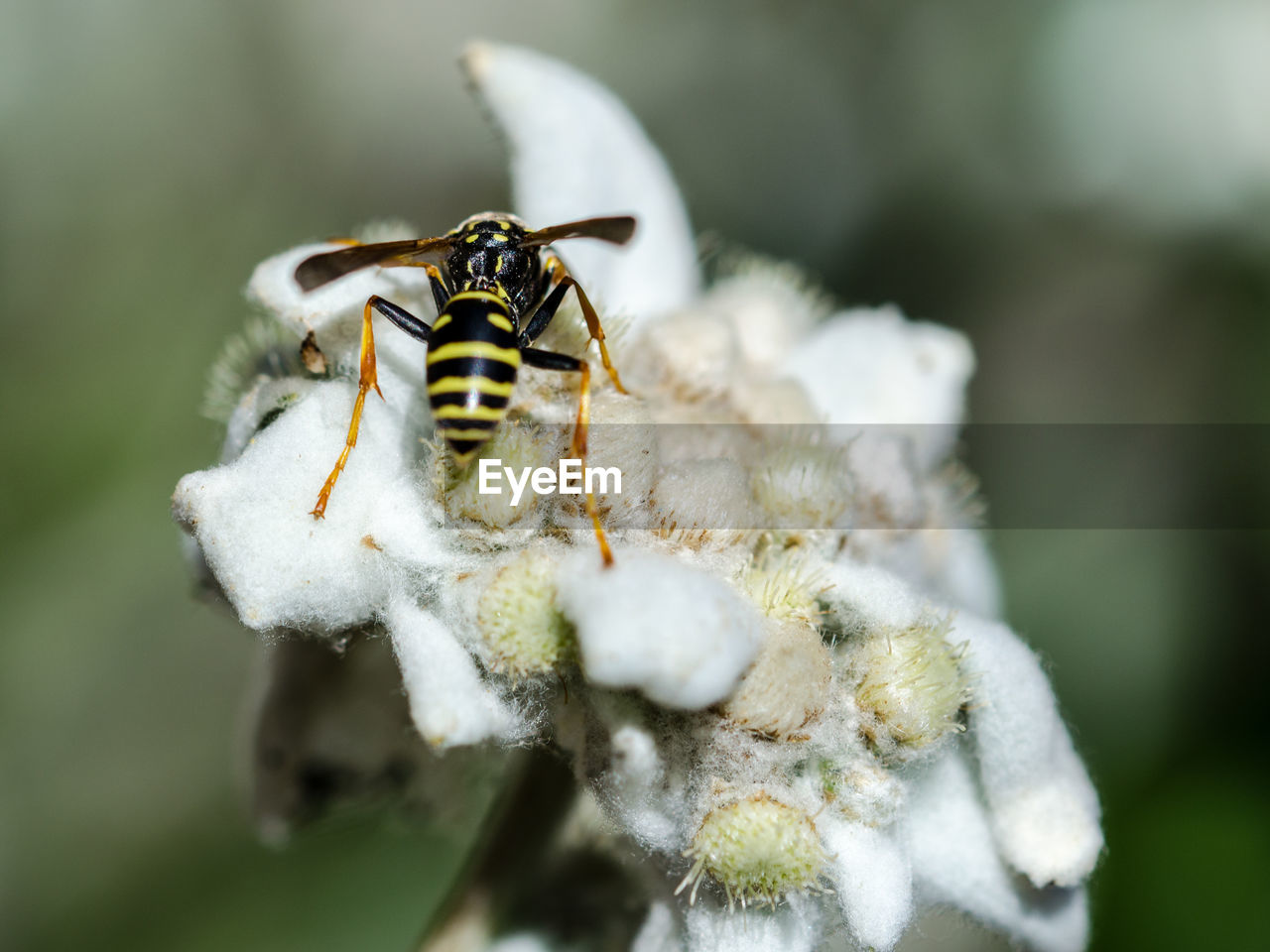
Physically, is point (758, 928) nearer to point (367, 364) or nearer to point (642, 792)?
point (642, 792)

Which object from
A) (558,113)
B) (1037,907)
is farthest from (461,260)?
(1037,907)

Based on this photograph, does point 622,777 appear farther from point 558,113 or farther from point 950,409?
point 558,113

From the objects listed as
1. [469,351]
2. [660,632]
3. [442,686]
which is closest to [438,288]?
[469,351]

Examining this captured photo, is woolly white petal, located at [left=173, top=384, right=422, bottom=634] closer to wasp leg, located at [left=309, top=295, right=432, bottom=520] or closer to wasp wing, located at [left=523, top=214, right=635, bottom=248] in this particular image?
wasp leg, located at [left=309, top=295, right=432, bottom=520]

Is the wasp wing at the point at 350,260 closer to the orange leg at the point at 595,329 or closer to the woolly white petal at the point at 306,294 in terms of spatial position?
the woolly white petal at the point at 306,294

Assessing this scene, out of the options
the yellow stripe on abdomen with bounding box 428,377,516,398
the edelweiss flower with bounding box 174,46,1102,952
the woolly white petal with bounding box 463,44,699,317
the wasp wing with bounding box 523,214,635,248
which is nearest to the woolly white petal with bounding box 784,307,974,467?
the edelweiss flower with bounding box 174,46,1102,952

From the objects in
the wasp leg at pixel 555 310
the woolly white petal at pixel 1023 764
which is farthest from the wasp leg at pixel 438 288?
the woolly white petal at pixel 1023 764

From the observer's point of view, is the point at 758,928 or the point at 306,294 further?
the point at 306,294
